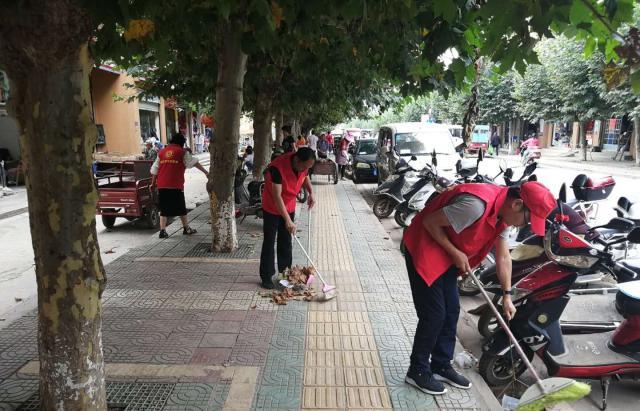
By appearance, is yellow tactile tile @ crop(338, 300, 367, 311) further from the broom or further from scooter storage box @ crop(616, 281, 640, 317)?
scooter storage box @ crop(616, 281, 640, 317)

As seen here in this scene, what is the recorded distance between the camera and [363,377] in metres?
3.31

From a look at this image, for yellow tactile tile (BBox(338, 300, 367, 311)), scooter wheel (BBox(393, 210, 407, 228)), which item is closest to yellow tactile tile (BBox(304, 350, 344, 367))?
yellow tactile tile (BBox(338, 300, 367, 311))

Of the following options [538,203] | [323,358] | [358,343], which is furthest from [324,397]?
[538,203]

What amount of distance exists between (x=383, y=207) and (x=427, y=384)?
755 centimetres

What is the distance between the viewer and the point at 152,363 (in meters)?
3.42

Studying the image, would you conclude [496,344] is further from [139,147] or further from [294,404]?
[139,147]

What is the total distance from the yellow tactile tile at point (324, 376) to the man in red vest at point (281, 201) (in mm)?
1747

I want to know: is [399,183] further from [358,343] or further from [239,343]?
[239,343]

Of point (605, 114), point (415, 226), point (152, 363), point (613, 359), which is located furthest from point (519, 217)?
point (605, 114)

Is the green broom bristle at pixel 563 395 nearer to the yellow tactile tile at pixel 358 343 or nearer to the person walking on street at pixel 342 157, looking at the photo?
the yellow tactile tile at pixel 358 343

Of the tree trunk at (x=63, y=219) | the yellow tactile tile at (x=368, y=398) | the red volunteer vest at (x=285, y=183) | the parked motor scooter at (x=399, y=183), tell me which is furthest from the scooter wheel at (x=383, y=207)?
the tree trunk at (x=63, y=219)

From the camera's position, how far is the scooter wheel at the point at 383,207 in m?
10.5

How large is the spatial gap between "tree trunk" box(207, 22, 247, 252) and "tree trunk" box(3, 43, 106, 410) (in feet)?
13.1

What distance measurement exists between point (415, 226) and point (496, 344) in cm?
124
